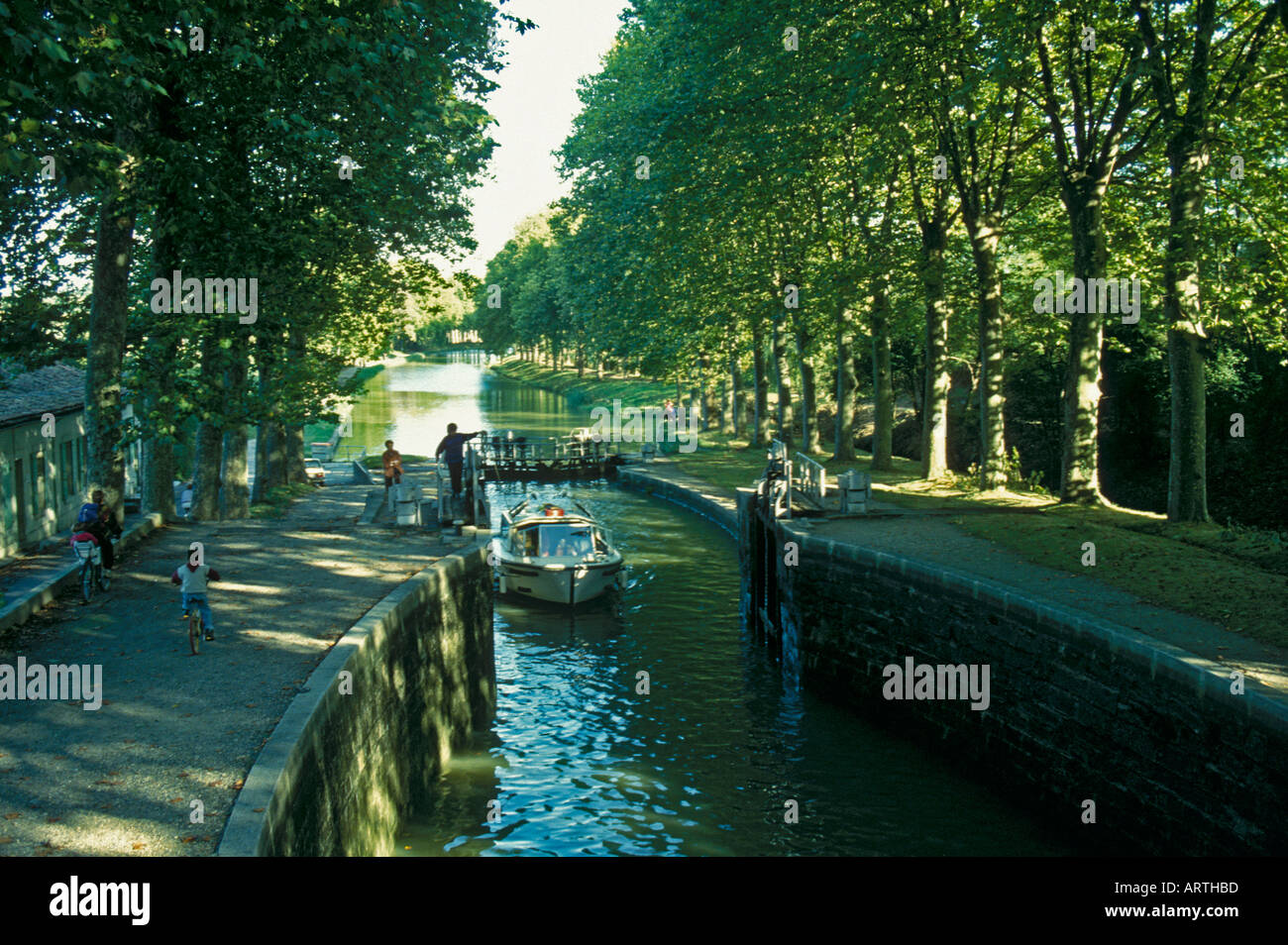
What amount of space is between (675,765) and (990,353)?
45.9 ft

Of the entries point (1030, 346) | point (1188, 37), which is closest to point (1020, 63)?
point (1188, 37)

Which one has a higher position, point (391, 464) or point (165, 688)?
point (391, 464)

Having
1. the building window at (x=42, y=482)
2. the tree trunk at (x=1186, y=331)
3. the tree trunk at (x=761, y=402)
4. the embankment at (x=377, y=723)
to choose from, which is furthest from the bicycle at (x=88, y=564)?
the tree trunk at (x=761, y=402)

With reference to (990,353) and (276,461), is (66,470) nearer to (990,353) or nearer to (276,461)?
(276,461)

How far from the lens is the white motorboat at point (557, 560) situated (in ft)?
81.6

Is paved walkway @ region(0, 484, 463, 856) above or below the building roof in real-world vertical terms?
below

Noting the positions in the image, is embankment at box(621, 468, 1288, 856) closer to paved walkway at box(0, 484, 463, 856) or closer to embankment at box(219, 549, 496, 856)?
embankment at box(219, 549, 496, 856)

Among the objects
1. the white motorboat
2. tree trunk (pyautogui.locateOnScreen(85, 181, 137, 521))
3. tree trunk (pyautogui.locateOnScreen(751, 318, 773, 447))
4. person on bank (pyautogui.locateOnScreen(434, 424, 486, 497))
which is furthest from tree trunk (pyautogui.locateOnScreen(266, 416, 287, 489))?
tree trunk (pyautogui.locateOnScreen(751, 318, 773, 447))

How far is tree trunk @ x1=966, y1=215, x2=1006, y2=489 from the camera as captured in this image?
83.6 ft

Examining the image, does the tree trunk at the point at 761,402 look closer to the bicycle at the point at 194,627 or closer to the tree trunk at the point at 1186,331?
the tree trunk at the point at 1186,331

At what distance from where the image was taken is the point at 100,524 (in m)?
15.1

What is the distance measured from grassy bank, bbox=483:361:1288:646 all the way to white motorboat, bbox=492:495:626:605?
699cm

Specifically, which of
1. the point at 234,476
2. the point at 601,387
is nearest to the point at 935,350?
the point at 234,476
